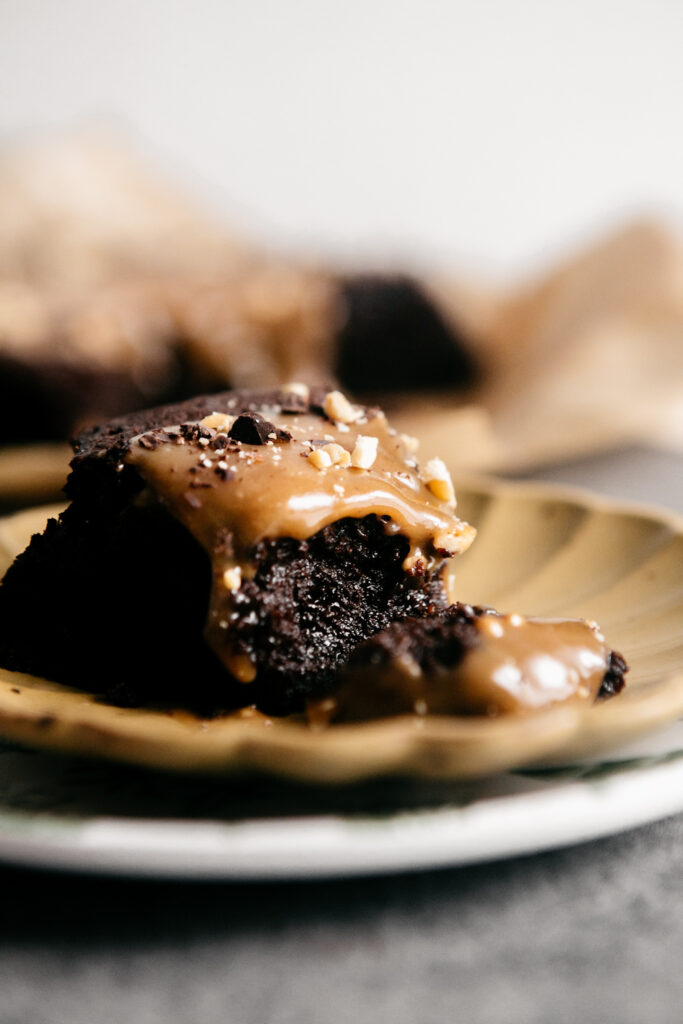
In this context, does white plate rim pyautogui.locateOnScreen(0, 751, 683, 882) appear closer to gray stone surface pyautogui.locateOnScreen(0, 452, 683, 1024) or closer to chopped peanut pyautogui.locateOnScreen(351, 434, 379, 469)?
gray stone surface pyautogui.locateOnScreen(0, 452, 683, 1024)

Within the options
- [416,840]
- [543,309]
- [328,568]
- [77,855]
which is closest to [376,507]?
[328,568]

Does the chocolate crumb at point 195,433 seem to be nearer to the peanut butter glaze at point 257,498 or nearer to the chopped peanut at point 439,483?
the peanut butter glaze at point 257,498

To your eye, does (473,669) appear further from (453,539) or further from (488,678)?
(453,539)

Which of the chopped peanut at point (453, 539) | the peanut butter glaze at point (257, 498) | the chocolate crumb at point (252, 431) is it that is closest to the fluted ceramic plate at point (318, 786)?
the peanut butter glaze at point (257, 498)

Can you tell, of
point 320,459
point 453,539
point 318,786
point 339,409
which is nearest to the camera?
point 318,786

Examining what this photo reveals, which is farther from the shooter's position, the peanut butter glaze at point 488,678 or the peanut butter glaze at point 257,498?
the peanut butter glaze at point 257,498

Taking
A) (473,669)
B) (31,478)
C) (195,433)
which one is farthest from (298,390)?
(31,478)

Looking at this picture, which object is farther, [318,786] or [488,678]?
[488,678]

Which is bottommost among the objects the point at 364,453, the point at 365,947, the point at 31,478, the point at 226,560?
the point at 31,478
